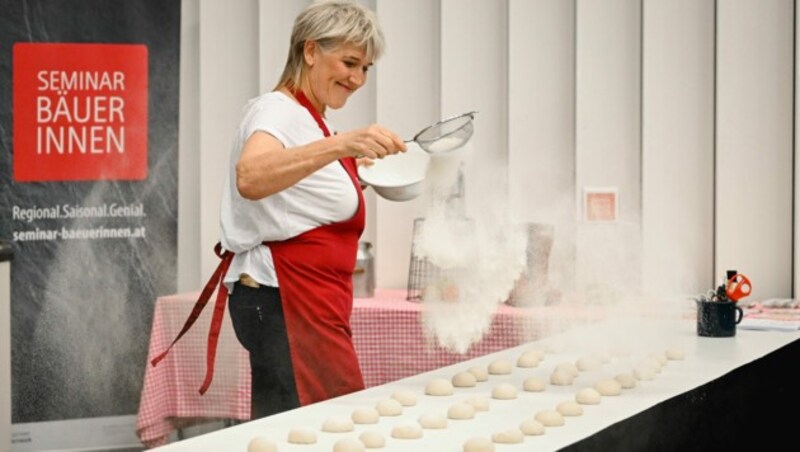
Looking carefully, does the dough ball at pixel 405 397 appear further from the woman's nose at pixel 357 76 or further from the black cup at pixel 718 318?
the black cup at pixel 718 318

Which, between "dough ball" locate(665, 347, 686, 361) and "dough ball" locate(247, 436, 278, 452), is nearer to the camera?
"dough ball" locate(247, 436, 278, 452)

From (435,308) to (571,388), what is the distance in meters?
0.62

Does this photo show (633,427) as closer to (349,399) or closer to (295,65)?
(349,399)

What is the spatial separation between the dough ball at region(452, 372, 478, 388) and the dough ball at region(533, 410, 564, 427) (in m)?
0.43

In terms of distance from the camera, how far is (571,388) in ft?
8.94

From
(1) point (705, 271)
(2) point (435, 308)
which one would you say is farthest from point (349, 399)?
(1) point (705, 271)

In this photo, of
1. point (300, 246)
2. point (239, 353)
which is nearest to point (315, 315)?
point (300, 246)

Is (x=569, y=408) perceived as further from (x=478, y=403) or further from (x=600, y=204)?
(x=600, y=204)

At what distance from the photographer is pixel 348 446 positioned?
2012 mm

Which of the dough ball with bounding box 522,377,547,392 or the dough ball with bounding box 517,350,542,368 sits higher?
the dough ball with bounding box 517,350,542,368

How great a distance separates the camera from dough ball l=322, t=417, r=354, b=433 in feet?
7.20

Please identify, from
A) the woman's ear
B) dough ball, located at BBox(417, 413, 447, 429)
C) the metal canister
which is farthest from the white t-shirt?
the metal canister

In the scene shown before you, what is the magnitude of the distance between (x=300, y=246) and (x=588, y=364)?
76 centimetres

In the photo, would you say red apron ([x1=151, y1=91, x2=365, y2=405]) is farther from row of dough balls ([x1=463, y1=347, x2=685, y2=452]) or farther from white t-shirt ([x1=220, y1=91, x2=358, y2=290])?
row of dough balls ([x1=463, y1=347, x2=685, y2=452])
